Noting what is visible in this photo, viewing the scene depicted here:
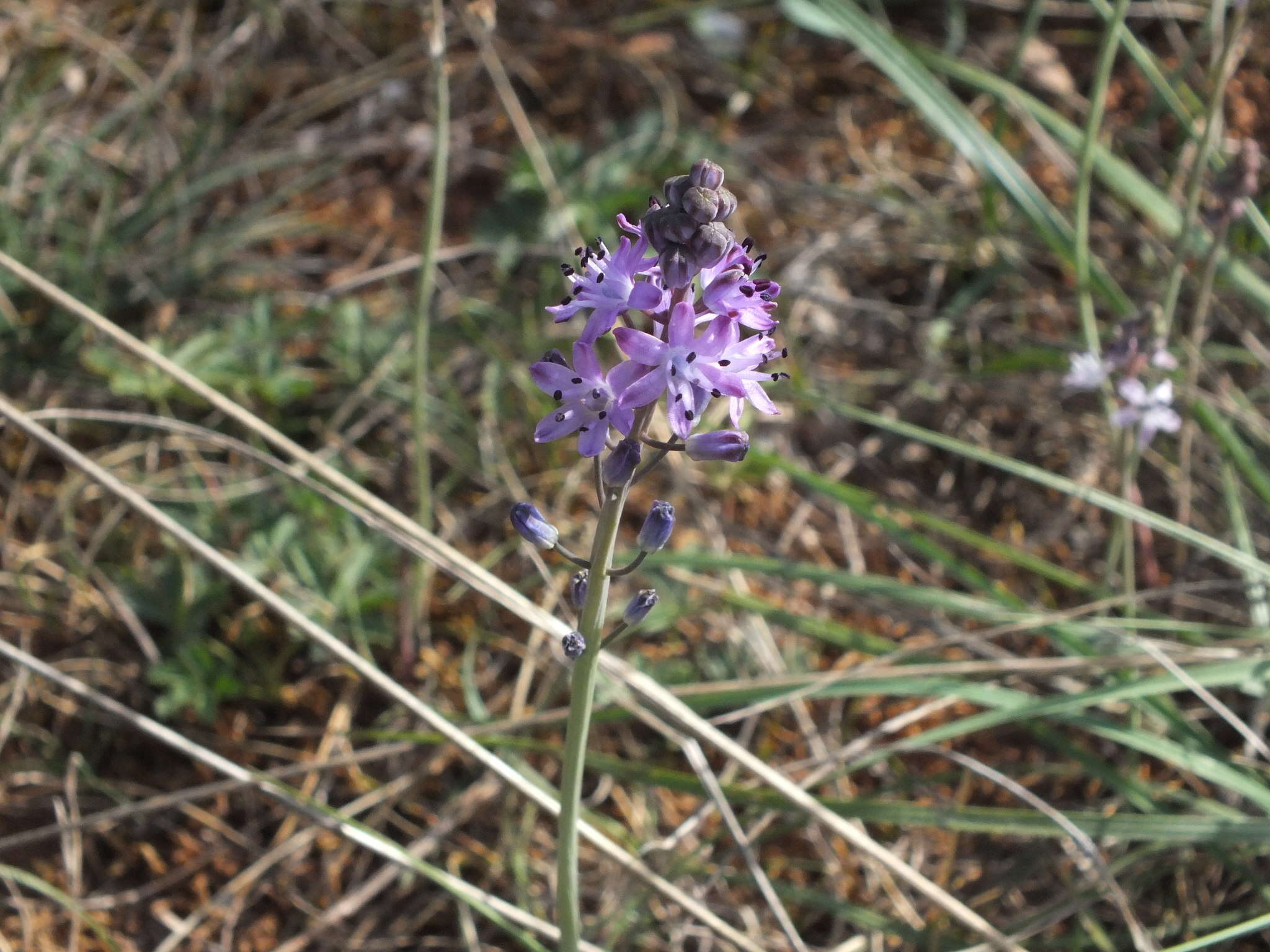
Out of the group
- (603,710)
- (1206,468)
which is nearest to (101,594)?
(603,710)

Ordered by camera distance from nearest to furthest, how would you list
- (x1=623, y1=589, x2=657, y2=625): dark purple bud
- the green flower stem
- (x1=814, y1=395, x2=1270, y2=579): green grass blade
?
the green flower stem < (x1=623, y1=589, x2=657, y2=625): dark purple bud < (x1=814, y1=395, x2=1270, y2=579): green grass blade

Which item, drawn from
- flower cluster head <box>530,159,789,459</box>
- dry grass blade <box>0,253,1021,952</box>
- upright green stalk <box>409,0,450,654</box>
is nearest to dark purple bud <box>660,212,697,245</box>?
flower cluster head <box>530,159,789,459</box>

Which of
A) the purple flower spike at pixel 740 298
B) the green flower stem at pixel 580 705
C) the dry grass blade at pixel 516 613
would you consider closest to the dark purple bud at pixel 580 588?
the green flower stem at pixel 580 705

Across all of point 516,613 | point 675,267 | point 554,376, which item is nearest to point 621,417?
point 554,376

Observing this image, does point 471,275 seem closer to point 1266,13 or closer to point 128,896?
point 128,896

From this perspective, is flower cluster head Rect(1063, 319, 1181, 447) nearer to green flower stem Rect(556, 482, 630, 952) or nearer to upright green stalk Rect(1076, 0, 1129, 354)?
upright green stalk Rect(1076, 0, 1129, 354)

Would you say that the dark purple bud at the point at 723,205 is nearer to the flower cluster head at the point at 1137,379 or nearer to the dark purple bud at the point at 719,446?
the dark purple bud at the point at 719,446
